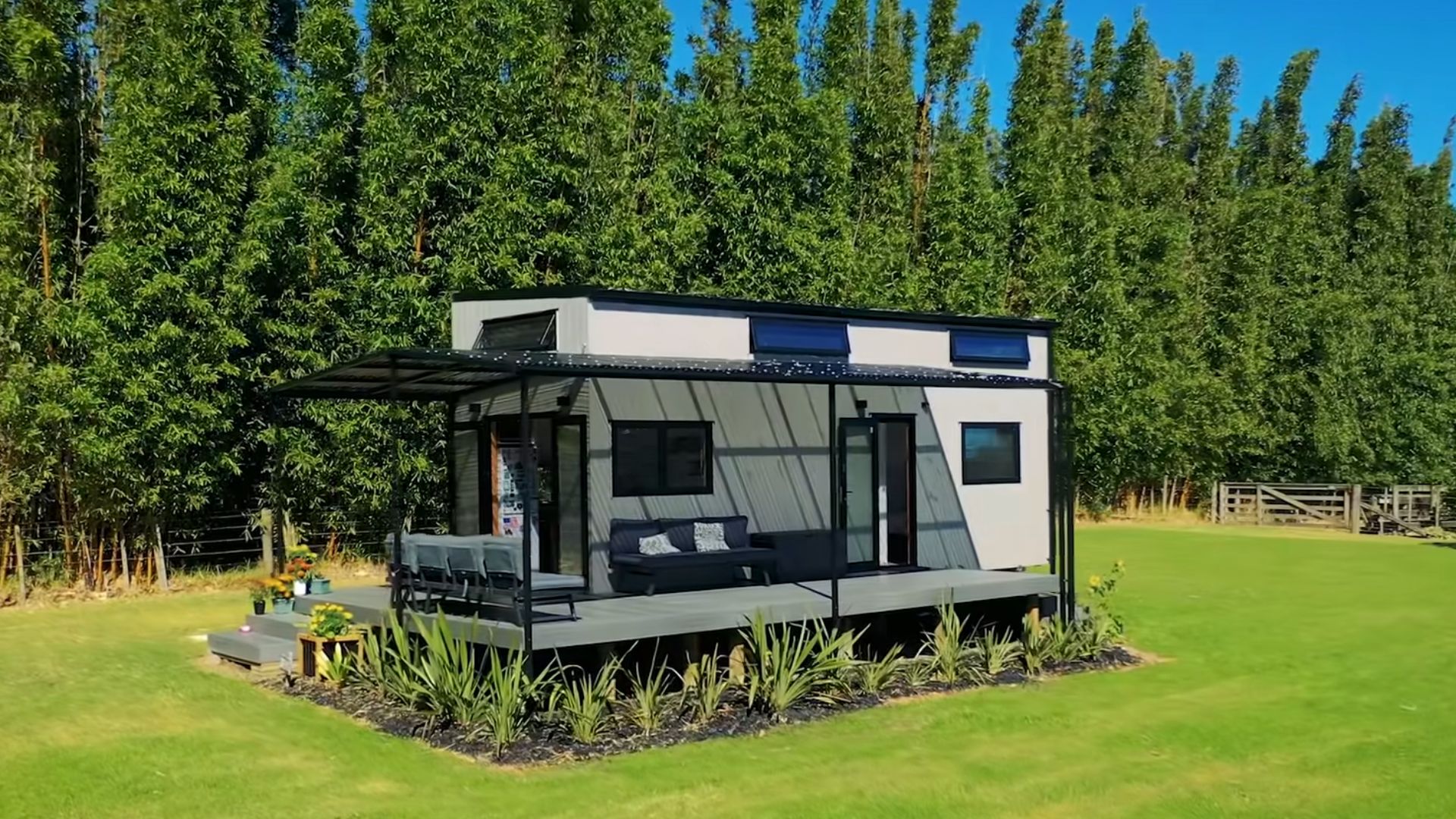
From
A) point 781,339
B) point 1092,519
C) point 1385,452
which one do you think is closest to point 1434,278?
point 1385,452

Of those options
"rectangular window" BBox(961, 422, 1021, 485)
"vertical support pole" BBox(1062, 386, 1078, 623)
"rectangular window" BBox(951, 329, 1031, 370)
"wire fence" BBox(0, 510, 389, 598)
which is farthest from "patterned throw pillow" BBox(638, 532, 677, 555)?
"wire fence" BBox(0, 510, 389, 598)

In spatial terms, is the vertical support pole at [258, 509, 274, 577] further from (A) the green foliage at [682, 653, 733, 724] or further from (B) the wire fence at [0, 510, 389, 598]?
(A) the green foliage at [682, 653, 733, 724]

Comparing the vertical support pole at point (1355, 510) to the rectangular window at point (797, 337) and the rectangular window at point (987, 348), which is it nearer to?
the rectangular window at point (987, 348)

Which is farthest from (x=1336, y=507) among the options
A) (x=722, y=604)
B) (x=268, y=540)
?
(x=268, y=540)

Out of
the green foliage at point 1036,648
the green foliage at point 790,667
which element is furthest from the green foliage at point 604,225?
the green foliage at point 1036,648

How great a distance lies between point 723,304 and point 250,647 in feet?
16.4

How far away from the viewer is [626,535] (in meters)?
10.1

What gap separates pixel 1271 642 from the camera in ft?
36.7

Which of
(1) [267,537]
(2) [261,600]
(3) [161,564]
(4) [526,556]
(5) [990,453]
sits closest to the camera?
(4) [526,556]

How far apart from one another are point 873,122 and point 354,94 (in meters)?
12.2

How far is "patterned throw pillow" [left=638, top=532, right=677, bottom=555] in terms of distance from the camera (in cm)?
1014

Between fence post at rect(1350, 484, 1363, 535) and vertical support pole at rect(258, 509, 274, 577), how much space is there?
2215 cm

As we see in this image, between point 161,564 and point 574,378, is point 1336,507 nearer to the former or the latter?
point 574,378

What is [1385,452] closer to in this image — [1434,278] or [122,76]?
[1434,278]
